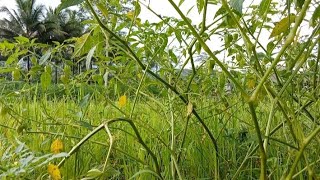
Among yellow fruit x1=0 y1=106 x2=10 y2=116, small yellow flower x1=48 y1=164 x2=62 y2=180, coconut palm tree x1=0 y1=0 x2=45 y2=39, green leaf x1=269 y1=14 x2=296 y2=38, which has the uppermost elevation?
coconut palm tree x1=0 y1=0 x2=45 y2=39

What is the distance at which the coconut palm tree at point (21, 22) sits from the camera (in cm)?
2423

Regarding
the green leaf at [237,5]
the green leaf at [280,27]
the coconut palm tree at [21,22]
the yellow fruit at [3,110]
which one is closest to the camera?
the green leaf at [237,5]

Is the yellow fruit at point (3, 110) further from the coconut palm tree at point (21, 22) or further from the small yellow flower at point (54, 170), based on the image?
the coconut palm tree at point (21, 22)

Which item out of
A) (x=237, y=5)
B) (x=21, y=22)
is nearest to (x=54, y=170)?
(x=237, y=5)

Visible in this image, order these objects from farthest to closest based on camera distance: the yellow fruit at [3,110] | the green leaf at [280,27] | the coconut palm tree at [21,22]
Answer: the coconut palm tree at [21,22] → the yellow fruit at [3,110] → the green leaf at [280,27]

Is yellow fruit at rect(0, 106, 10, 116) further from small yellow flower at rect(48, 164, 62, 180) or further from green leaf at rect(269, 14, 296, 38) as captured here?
green leaf at rect(269, 14, 296, 38)

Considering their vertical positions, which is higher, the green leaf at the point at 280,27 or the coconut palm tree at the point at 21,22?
the coconut palm tree at the point at 21,22

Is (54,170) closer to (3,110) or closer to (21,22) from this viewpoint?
(3,110)

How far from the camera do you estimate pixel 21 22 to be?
80.5ft

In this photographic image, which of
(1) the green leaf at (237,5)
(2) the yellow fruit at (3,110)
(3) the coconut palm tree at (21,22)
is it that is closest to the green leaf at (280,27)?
(1) the green leaf at (237,5)

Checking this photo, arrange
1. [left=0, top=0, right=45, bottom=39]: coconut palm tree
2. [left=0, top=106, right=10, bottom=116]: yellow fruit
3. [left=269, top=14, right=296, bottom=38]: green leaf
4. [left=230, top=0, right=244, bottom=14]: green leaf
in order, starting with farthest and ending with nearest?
[left=0, top=0, right=45, bottom=39]: coconut palm tree < [left=0, top=106, right=10, bottom=116]: yellow fruit < [left=269, top=14, right=296, bottom=38]: green leaf < [left=230, top=0, right=244, bottom=14]: green leaf

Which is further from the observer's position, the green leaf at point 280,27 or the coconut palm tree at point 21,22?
the coconut palm tree at point 21,22

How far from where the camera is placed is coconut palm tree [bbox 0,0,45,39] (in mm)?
24234

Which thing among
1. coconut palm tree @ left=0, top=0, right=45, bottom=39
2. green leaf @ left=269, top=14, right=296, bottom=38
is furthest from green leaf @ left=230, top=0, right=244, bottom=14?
coconut palm tree @ left=0, top=0, right=45, bottom=39
